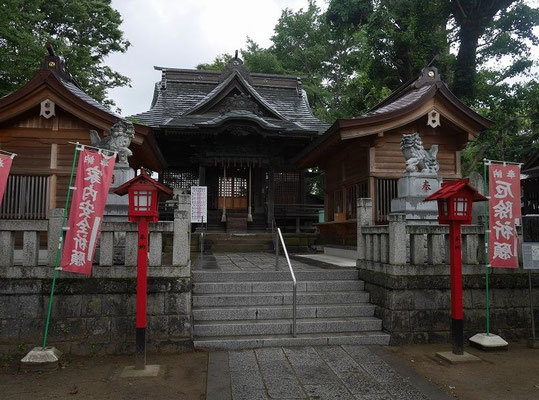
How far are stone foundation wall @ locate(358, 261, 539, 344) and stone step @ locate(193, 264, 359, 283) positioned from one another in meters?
1.10

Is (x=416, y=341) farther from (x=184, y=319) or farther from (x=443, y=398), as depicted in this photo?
(x=184, y=319)

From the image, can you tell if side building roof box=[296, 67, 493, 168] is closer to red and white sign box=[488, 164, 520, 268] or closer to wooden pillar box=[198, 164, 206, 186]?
red and white sign box=[488, 164, 520, 268]

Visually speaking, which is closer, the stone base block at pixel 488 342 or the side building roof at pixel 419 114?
the stone base block at pixel 488 342

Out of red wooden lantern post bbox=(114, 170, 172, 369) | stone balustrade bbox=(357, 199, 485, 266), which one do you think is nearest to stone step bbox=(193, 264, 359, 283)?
stone balustrade bbox=(357, 199, 485, 266)

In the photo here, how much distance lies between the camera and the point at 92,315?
5766mm

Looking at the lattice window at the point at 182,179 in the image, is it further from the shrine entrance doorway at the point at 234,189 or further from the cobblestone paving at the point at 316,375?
the cobblestone paving at the point at 316,375

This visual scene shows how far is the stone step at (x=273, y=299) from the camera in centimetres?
679

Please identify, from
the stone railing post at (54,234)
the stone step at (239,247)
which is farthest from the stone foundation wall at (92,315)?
the stone step at (239,247)

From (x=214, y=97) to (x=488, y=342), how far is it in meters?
14.9

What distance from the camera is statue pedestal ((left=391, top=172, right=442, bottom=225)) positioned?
833 centimetres

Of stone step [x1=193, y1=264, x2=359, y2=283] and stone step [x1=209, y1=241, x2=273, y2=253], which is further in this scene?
stone step [x1=209, y1=241, x2=273, y2=253]

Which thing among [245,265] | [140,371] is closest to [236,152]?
[245,265]

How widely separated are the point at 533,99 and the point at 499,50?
102 inches

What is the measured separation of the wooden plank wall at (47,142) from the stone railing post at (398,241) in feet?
31.8
